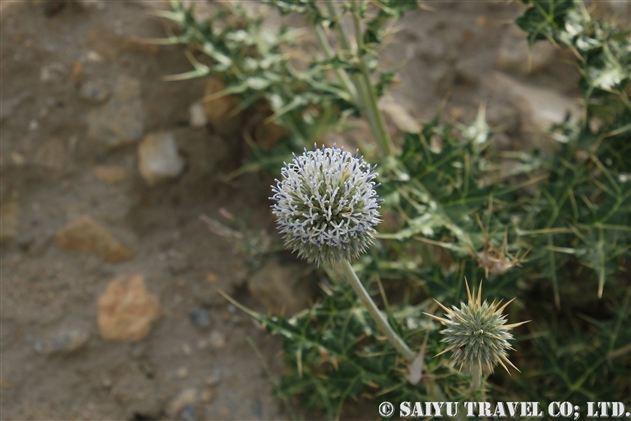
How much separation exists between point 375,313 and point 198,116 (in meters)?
2.22

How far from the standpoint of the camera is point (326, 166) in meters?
2.24

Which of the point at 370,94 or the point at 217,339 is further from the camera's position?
the point at 217,339

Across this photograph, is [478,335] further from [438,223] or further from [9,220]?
[9,220]

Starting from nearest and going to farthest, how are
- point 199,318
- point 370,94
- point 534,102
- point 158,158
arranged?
1. point 370,94
2. point 199,318
3. point 158,158
4. point 534,102

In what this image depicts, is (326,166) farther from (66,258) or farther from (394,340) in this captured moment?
(66,258)

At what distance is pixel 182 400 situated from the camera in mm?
3428

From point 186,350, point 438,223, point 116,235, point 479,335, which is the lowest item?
point 186,350

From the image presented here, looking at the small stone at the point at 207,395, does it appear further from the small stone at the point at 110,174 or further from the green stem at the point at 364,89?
the green stem at the point at 364,89

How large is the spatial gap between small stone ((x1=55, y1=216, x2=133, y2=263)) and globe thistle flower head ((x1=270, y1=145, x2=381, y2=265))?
1851 millimetres

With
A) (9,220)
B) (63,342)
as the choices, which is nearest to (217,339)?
(63,342)

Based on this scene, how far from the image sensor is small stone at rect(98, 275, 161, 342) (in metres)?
3.50

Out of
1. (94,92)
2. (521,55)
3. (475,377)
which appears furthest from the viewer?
(521,55)

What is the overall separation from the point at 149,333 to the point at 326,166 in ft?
6.46

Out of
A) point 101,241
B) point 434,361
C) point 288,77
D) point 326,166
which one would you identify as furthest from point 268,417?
point 288,77
